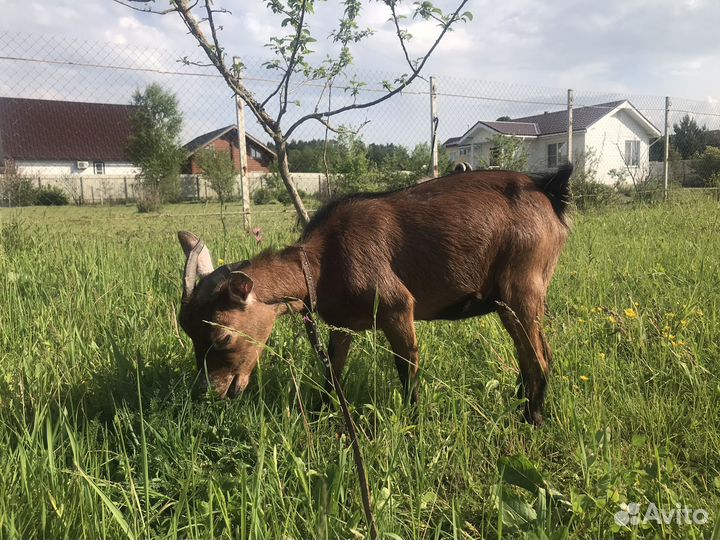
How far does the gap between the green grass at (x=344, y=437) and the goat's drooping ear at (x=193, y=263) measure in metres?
0.46

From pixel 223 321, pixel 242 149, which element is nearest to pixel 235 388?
pixel 223 321

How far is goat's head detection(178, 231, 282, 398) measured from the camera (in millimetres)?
2432

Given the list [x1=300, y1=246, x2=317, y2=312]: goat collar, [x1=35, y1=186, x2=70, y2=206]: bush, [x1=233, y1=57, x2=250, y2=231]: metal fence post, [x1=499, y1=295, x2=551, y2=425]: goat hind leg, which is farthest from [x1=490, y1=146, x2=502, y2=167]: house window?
[x1=35, y1=186, x2=70, y2=206]: bush

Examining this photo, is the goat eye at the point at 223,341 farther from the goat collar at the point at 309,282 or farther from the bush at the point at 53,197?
the bush at the point at 53,197

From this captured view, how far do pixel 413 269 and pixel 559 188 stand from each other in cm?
111

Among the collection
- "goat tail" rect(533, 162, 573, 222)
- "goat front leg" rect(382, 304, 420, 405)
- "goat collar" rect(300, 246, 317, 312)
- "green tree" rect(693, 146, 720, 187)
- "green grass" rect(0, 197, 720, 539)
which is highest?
"green tree" rect(693, 146, 720, 187)

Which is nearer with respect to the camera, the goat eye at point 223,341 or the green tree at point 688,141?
the goat eye at point 223,341

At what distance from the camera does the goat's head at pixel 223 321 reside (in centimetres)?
243

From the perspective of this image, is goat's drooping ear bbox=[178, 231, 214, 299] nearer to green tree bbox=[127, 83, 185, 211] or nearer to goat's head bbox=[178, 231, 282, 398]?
goat's head bbox=[178, 231, 282, 398]

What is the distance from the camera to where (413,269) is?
2.81 metres

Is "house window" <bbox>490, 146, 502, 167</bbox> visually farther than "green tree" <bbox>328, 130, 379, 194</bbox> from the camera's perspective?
No

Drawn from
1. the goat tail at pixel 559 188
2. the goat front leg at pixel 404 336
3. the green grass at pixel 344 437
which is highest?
the goat tail at pixel 559 188

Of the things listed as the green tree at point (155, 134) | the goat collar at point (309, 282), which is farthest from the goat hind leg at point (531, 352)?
the green tree at point (155, 134)

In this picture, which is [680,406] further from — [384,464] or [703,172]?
[703,172]
